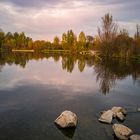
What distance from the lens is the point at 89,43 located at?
99.9m

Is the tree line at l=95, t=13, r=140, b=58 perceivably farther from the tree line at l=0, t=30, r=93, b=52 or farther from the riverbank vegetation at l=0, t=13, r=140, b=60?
the tree line at l=0, t=30, r=93, b=52

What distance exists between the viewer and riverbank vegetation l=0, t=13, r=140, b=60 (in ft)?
186

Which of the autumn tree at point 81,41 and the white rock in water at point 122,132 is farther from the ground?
the autumn tree at point 81,41

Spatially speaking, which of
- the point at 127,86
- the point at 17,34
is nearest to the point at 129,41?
the point at 127,86

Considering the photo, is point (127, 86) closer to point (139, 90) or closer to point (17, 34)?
point (139, 90)

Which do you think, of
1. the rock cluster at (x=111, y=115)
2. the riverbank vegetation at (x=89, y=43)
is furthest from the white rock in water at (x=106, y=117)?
the riverbank vegetation at (x=89, y=43)

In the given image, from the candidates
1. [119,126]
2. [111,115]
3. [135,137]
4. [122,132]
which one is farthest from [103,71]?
[135,137]

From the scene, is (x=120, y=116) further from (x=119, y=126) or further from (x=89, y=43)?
(x=89, y=43)

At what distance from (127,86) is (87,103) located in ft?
24.6

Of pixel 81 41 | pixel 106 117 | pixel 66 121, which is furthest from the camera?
pixel 81 41

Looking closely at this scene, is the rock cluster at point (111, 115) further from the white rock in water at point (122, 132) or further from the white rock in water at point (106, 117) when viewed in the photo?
the white rock in water at point (122, 132)

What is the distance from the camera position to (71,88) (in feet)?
61.5

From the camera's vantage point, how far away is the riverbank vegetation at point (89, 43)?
56.8 metres

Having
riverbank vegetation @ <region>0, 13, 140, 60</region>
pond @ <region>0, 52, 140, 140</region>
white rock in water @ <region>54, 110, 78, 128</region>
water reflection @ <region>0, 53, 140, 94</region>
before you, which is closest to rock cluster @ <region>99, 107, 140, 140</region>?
Answer: pond @ <region>0, 52, 140, 140</region>
